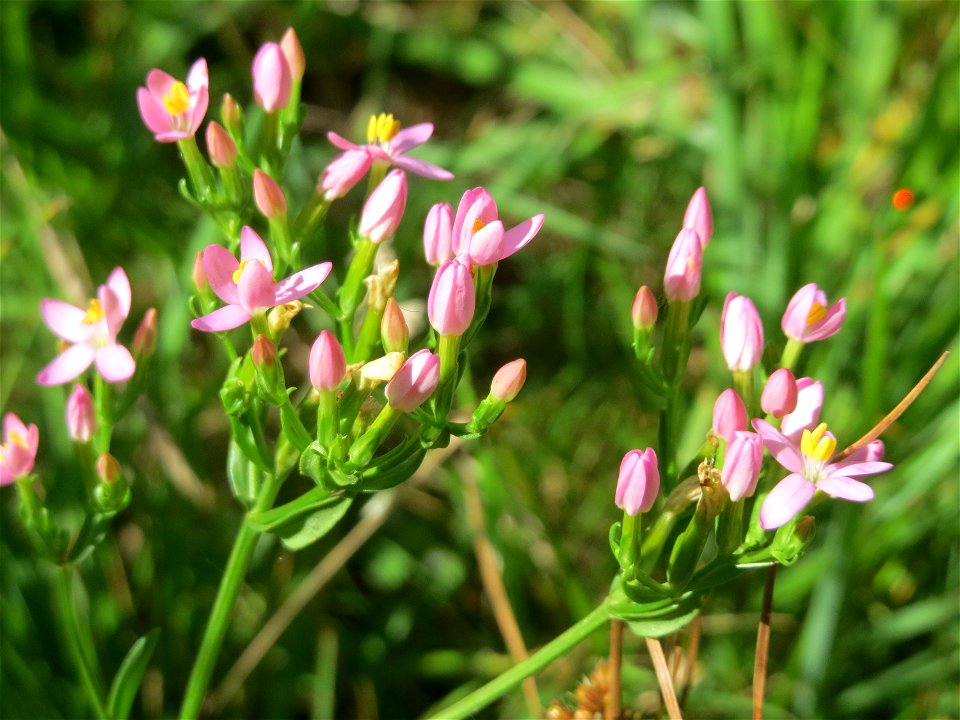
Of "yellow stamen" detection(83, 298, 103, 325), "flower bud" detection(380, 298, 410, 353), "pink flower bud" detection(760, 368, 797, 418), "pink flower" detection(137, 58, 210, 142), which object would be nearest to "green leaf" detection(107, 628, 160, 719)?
"yellow stamen" detection(83, 298, 103, 325)

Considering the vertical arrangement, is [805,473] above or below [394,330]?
below

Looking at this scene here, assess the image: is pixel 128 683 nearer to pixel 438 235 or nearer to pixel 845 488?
pixel 438 235

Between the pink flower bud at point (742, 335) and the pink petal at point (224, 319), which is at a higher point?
the pink petal at point (224, 319)

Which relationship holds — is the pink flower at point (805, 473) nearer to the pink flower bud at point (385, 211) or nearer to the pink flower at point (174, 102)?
the pink flower bud at point (385, 211)

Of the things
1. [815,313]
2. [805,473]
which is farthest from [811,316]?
[805,473]

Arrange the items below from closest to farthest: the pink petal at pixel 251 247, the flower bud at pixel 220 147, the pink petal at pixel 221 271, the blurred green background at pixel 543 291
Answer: the pink petal at pixel 221 271 < the pink petal at pixel 251 247 < the flower bud at pixel 220 147 < the blurred green background at pixel 543 291

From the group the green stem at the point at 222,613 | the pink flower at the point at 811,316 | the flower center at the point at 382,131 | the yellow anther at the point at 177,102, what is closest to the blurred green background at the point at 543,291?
the green stem at the point at 222,613
